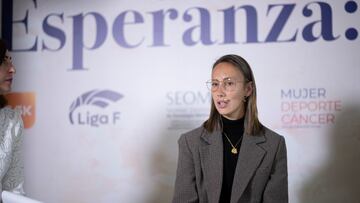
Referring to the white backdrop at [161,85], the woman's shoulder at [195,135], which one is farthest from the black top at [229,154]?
the white backdrop at [161,85]

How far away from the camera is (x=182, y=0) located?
2.85m

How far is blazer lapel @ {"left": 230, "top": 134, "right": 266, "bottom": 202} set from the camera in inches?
71.1

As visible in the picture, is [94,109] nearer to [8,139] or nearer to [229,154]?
[8,139]

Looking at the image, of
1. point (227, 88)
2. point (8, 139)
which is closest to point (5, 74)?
point (8, 139)

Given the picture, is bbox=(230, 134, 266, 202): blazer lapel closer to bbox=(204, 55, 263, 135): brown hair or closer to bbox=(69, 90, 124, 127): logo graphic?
bbox=(204, 55, 263, 135): brown hair

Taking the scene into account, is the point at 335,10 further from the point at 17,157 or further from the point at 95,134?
the point at 17,157

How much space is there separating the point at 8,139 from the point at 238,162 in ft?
3.45

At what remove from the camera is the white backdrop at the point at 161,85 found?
269 cm

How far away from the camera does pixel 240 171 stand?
183 cm

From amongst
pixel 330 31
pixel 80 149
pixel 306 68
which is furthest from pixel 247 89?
pixel 80 149

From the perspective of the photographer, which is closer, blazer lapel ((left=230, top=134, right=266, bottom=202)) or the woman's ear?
blazer lapel ((left=230, top=134, right=266, bottom=202))

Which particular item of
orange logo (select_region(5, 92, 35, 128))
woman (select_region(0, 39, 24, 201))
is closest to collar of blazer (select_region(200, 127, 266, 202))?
woman (select_region(0, 39, 24, 201))

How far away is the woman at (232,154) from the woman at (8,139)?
0.75 m

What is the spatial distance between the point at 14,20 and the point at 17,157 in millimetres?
1601
